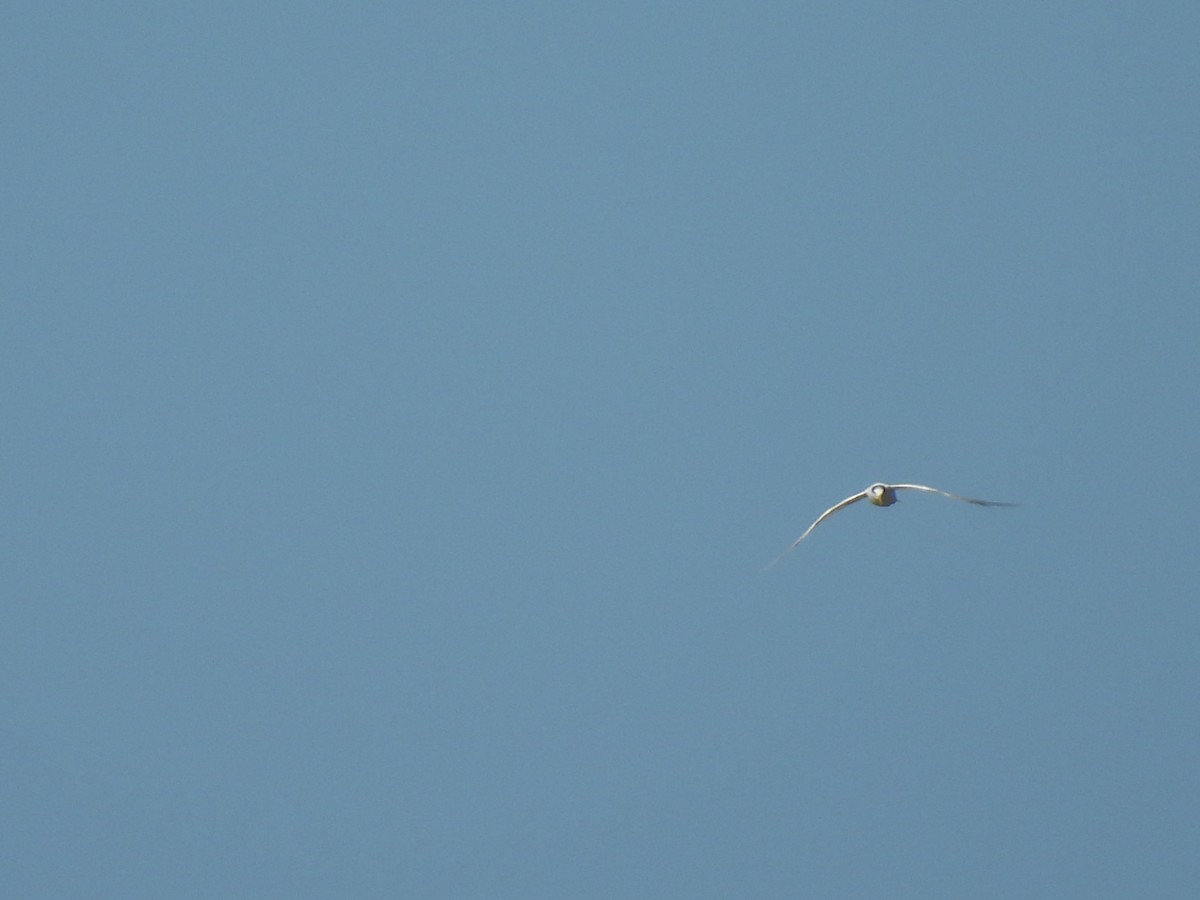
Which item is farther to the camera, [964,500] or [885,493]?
[885,493]

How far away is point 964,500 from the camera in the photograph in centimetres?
2822

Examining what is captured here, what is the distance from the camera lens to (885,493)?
3266 centimetres

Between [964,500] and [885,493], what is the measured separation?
14.7ft
